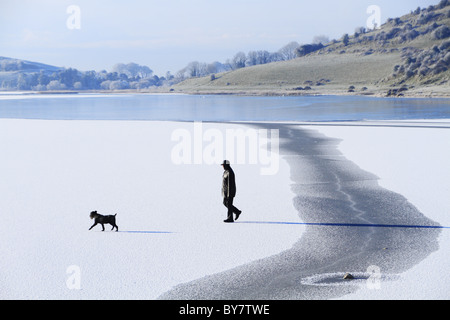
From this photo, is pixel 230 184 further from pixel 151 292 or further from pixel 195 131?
pixel 195 131

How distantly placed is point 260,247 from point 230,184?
137cm

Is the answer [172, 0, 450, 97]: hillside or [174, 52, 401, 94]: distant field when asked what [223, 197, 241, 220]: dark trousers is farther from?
[174, 52, 401, 94]: distant field

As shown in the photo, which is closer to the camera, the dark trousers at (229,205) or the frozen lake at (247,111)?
the dark trousers at (229,205)

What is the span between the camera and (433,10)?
174750 millimetres

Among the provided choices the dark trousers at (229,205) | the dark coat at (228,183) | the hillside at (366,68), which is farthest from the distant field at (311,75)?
the dark coat at (228,183)

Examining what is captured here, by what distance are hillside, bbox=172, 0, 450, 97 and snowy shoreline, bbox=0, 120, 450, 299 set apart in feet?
280

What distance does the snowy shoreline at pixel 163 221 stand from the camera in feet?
22.6

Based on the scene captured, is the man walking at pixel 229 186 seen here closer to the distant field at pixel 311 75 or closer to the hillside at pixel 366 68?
the hillside at pixel 366 68

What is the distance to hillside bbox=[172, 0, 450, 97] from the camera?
109 meters

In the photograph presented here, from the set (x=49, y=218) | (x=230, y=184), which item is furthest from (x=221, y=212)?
(x=49, y=218)

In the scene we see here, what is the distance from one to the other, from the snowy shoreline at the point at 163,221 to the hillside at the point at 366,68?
85409 mm

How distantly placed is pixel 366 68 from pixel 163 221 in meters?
134

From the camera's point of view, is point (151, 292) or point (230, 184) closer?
point (151, 292)
